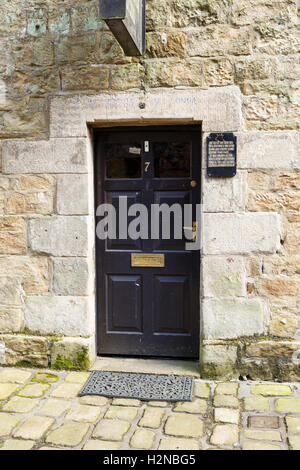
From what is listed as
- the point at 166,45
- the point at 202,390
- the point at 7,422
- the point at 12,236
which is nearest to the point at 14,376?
the point at 7,422

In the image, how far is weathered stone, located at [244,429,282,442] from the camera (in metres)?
2.59

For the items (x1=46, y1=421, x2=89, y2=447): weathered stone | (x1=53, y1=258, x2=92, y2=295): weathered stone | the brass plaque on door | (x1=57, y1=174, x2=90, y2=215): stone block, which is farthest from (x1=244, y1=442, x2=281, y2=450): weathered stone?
(x1=57, y1=174, x2=90, y2=215): stone block

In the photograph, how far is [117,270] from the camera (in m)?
→ 3.74

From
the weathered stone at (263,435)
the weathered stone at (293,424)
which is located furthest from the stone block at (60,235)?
the weathered stone at (293,424)

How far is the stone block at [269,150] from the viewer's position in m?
3.29

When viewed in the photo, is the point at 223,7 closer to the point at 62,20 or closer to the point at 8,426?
the point at 62,20

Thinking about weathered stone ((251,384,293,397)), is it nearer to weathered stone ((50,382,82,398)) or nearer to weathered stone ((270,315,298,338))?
weathered stone ((270,315,298,338))

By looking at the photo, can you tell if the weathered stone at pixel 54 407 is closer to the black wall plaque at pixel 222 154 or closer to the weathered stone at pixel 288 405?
the weathered stone at pixel 288 405

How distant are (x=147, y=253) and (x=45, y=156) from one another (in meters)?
1.17

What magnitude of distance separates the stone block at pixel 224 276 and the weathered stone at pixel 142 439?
1.18 metres

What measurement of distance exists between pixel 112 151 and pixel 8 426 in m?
2.23

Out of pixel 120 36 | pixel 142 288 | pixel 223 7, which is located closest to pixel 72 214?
pixel 142 288

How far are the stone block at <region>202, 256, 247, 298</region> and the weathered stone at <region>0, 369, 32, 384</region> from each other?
5.29 feet

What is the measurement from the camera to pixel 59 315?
3.64 metres
